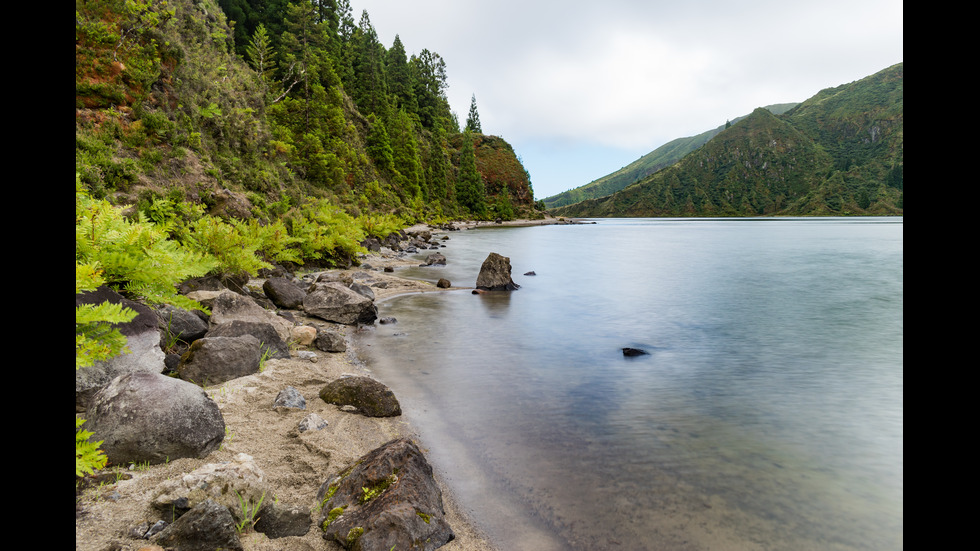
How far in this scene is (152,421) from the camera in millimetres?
3531

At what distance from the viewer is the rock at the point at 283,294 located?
1000 cm

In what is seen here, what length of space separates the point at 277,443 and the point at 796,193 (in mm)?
229896

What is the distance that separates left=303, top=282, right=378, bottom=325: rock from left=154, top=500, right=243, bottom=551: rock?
7014 mm

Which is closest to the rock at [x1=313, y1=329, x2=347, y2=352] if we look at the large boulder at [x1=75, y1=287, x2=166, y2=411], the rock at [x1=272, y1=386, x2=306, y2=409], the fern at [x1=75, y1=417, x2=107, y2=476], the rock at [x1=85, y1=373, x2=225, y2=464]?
the rock at [x1=272, y1=386, x2=306, y2=409]

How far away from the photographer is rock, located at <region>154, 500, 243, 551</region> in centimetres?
262

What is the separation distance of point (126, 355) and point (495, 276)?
41.5 ft

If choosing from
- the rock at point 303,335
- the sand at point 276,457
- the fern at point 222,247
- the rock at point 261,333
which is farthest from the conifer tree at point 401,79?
the sand at point 276,457

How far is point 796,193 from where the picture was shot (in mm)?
189875

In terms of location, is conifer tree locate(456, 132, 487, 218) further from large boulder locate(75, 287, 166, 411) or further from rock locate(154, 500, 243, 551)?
rock locate(154, 500, 243, 551)

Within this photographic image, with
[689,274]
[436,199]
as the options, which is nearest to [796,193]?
[436,199]

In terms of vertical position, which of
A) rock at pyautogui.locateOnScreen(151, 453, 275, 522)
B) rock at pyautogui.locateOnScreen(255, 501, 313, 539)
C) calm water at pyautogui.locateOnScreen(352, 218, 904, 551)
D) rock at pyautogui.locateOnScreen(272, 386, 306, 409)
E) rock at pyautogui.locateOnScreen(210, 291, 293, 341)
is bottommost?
calm water at pyautogui.locateOnScreen(352, 218, 904, 551)

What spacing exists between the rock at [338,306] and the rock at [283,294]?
274mm

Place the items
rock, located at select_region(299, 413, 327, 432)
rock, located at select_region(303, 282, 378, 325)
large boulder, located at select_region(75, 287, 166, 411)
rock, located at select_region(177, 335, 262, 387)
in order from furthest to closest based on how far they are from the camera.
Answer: rock, located at select_region(303, 282, 378, 325) → rock, located at select_region(177, 335, 262, 387) → rock, located at select_region(299, 413, 327, 432) → large boulder, located at select_region(75, 287, 166, 411)
